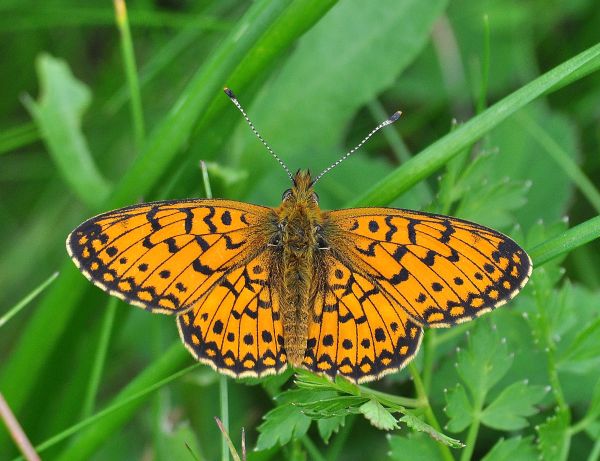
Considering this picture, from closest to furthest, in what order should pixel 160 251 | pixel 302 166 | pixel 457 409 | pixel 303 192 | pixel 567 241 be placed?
pixel 567 241 → pixel 457 409 → pixel 160 251 → pixel 303 192 → pixel 302 166

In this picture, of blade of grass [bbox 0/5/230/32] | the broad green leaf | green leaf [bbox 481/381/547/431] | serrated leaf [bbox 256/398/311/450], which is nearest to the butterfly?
serrated leaf [bbox 256/398/311/450]

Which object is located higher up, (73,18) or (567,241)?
(73,18)

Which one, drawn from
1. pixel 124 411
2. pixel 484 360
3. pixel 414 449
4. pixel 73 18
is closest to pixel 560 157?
pixel 484 360

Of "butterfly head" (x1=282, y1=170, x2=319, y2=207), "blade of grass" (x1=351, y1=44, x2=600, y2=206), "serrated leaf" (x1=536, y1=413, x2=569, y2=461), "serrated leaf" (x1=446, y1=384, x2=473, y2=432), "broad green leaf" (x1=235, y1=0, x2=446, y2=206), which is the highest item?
"broad green leaf" (x1=235, y1=0, x2=446, y2=206)

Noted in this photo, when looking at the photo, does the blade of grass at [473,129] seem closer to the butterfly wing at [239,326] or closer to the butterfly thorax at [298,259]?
the butterfly thorax at [298,259]

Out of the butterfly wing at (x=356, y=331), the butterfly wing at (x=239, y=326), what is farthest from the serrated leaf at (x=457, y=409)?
the butterfly wing at (x=239, y=326)

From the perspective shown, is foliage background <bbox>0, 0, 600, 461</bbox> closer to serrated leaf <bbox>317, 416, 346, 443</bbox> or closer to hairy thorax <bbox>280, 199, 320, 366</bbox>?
serrated leaf <bbox>317, 416, 346, 443</bbox>

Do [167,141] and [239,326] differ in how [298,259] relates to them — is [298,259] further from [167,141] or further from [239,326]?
[167,141]
